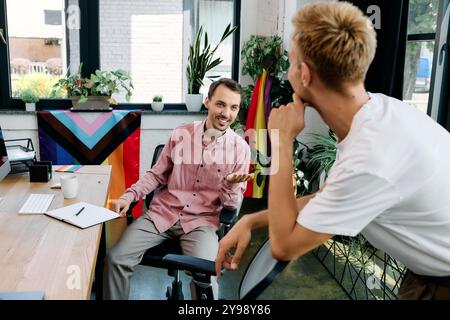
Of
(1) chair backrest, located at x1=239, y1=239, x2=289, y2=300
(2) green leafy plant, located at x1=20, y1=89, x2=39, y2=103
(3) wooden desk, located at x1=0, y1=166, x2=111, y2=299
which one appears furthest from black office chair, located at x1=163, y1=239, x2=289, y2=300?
(2) green leafy plant, located at x1=20, y1=89, x2=39, y2=103

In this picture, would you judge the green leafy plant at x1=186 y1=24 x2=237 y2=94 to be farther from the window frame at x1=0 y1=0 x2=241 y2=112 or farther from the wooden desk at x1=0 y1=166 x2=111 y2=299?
the wooden desk at x1=0 y1=166 x2=111 y2=299

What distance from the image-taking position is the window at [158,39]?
393 cm

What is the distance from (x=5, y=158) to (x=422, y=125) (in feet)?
6.32

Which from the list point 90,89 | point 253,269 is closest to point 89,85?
point 90,89

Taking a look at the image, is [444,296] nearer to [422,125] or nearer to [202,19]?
[422,125]

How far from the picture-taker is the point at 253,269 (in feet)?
3.85

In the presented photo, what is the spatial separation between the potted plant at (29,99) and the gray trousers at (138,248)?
1913 mm

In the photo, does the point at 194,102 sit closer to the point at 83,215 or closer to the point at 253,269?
the point at 83,215

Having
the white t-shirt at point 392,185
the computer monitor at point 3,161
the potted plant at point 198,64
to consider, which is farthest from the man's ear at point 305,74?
the potted plant at point 198,64

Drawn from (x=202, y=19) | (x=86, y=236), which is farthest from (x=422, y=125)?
(x=202, y=19)

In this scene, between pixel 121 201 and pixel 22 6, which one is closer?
pixel 121 201

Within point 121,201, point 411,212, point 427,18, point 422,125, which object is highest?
point 427,18

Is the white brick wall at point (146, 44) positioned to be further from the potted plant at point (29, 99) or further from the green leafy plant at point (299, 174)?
the green leafy plant at point (299, 174)
